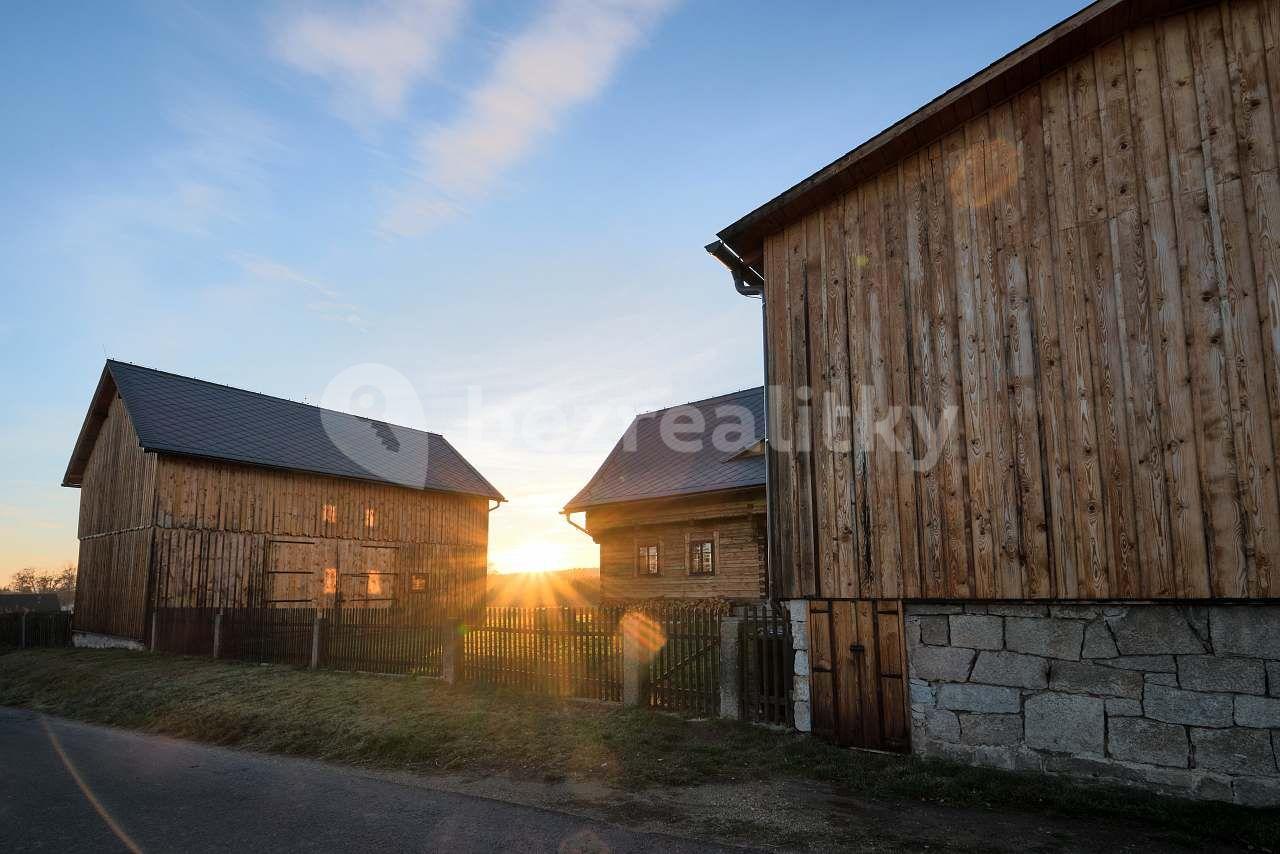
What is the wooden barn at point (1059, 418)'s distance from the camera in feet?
22.2

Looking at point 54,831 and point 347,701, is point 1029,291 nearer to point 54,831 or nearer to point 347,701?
point 54,831

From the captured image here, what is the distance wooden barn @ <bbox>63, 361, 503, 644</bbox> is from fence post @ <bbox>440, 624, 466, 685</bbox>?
13.1 metres

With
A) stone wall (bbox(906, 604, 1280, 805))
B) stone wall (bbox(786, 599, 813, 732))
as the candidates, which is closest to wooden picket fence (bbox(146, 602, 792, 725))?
stone wall (bbox(786, 599, 813, 732))

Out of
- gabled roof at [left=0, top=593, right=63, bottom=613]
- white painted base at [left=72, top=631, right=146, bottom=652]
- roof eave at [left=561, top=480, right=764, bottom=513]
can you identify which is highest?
roof eave at [left=561, top=480, right=764, bottom=513]

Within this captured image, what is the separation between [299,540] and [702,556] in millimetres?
13379

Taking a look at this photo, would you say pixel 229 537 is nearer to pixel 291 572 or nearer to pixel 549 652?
pixel 291 572

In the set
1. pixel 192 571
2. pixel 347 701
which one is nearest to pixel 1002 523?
pixel 347 701

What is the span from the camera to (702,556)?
72.6 ft

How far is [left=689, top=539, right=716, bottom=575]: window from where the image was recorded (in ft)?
71.5

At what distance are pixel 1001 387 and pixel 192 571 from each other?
2302cm

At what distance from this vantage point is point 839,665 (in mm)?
9078

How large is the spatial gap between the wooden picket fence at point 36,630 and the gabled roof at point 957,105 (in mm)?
27493

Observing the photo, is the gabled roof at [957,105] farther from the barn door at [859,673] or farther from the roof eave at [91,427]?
the roof eave at [91,427]

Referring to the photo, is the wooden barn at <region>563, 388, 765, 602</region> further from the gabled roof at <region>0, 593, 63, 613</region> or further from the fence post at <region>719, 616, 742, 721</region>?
the gabled roof at <region>0, 593, 63, 613</region>
